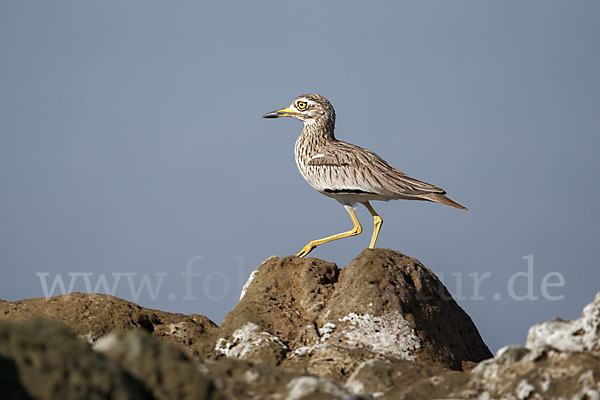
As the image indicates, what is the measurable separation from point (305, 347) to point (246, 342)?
0.74 meters

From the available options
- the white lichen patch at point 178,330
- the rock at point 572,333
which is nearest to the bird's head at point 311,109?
the white lichen patch at point 178,330

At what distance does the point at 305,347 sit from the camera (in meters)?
8.29

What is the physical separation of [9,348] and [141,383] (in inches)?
28.1

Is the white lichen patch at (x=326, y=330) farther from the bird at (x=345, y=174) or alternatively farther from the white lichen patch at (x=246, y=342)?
the bird at (x=345, y=174)

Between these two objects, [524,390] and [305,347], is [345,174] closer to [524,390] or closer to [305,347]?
[305,347]

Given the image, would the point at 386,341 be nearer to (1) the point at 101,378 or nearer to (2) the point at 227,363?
(2) the point at 227,363

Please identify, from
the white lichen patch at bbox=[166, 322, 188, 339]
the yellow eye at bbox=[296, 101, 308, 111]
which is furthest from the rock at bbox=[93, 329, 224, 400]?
the yellow eye at bbox=[296, 101, 308, 111]

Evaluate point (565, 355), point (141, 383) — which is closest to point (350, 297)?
point (565, 355)

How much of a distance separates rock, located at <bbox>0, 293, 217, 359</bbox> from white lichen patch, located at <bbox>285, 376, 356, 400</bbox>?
14.4 ft

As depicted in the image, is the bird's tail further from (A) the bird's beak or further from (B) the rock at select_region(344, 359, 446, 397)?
(B) the rock at select_region(344, 359, 446, 397)

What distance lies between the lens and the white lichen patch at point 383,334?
8547mm

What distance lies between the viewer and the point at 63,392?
11.0 feet

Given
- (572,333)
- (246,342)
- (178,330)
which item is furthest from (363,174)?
(572,333)

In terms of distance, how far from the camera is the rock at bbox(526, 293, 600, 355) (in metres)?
5.83
